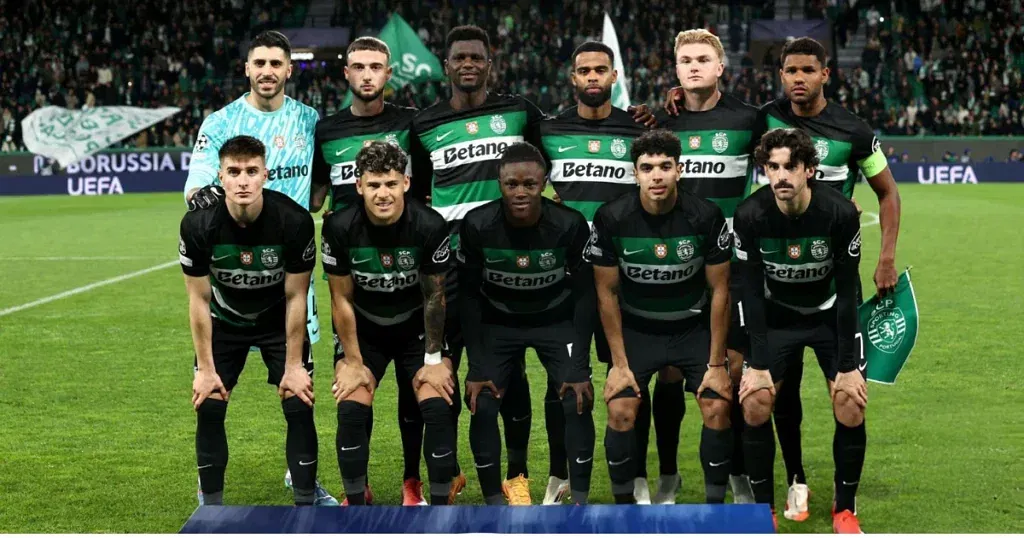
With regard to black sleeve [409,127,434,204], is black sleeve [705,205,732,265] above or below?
below

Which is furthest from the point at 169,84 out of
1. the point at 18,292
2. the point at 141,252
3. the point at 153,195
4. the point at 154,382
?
the point at 154,382

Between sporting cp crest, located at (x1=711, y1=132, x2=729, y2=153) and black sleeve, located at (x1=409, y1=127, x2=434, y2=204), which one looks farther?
black sleeve, located at (x1=409, y1=127, x2=434, y2=204)

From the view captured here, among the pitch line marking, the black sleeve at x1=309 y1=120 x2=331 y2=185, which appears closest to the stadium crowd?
the pitch line marking

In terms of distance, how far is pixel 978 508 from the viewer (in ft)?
21.8

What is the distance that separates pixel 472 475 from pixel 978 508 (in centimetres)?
273

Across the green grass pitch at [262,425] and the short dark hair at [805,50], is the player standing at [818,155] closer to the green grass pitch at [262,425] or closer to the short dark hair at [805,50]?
the short dark hair at [805,50]

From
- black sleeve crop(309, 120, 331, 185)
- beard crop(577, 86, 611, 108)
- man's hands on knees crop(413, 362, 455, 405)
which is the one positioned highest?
beard crop(577, 86, 611, 108)

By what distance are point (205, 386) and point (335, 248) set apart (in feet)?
2.94

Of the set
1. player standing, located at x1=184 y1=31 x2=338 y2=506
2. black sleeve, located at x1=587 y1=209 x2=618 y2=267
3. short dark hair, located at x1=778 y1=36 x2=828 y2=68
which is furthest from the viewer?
player standing, located at x1=184 y1=31 x2=338 y2=506

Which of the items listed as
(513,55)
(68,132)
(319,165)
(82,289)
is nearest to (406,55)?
(68,132)

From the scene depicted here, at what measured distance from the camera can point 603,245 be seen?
20.6ft

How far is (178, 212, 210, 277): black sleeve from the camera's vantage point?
6.21 metres

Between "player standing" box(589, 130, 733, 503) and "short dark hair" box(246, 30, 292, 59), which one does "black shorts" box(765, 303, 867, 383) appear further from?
"short dark hair" box(246, 30, 292, 59)

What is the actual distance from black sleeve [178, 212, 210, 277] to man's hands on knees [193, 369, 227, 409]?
477 millimetres
